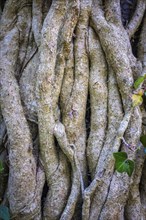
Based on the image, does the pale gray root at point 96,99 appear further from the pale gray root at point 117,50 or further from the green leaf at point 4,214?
the green leaf at point 4,214

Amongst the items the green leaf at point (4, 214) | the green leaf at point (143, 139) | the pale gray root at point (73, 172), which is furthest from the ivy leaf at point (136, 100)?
the green leaf at point (4, 214)

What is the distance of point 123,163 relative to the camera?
130 cm

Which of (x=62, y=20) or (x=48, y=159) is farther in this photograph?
(x=62, y=20)

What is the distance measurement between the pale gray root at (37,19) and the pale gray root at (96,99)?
0.98 ft

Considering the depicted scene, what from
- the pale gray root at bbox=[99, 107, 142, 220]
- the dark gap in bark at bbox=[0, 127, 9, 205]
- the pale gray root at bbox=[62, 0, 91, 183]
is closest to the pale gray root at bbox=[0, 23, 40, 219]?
the dark gap in bark at bbox=[0, 127, 9, 205]

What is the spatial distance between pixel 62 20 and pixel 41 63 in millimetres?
286

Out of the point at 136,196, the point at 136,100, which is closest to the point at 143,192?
the point at 136,196

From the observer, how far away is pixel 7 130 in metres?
1.41

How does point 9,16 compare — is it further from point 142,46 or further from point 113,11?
point 142,46

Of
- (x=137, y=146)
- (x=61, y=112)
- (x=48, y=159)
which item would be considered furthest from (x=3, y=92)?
(x=137, y=146)

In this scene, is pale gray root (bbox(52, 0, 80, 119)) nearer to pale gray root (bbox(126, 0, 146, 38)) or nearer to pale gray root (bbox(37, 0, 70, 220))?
Result: pale gray root (bbox(37, 0, 70, 220))

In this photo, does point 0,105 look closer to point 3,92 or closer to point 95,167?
point 3,92

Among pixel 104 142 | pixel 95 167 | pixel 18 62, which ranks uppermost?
pixel 18 62

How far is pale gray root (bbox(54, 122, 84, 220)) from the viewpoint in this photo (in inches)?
53.2
